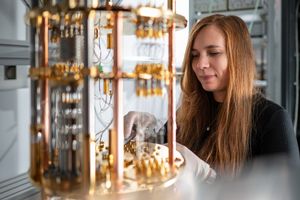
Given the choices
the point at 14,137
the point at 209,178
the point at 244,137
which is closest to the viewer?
the point at 209,178

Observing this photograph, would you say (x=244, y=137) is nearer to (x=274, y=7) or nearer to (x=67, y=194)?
(x=67, y=194)

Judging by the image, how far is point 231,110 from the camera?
127cm

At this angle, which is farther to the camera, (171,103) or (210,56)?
(210,56)

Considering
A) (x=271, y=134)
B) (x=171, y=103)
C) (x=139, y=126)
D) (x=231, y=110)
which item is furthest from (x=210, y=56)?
(x=171, y=103)

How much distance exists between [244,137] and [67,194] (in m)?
0.76

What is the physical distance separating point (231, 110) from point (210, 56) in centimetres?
19

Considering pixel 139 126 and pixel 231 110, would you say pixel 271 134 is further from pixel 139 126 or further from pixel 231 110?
pixel 139 126

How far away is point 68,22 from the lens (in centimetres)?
63

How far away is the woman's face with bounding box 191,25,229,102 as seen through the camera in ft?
3.98

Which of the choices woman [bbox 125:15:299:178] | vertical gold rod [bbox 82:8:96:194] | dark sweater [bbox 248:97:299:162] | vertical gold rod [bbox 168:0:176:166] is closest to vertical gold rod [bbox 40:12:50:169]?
vertical gold rod [bbox 82:8:96:194]

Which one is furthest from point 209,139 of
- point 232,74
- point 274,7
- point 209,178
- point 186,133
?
point 274,7

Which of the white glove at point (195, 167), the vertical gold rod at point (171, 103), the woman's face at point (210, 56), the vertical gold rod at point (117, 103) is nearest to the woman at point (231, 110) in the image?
the woman's face at point (210, 56)

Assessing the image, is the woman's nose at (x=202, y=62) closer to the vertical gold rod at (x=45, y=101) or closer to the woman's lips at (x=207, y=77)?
the woman's lips at (x=207, y=77)

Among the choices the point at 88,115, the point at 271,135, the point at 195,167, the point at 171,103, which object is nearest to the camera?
the point at 88,115
